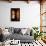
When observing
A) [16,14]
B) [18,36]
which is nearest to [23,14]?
[16,14]

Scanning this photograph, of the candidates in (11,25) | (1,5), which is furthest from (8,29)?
(1,5)

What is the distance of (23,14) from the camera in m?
4.50

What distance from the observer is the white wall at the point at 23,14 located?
4.47 metres

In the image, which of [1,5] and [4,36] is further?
[1,5]

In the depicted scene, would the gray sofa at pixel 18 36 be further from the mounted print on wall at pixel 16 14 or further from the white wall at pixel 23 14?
the mounted print on wall at pixel 16 14

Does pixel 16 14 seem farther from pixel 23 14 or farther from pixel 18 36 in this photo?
pixel 18 36

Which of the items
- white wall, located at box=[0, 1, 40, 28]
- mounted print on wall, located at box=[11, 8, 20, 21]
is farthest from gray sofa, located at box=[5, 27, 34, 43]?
mounted print on wall, located at box=[11, 8, 20, 21]

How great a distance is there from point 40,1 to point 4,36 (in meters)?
1.92

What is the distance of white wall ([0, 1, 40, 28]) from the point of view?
4.47 metres

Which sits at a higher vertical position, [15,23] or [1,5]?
[1,5]

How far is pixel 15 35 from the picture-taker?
4258 millimetres

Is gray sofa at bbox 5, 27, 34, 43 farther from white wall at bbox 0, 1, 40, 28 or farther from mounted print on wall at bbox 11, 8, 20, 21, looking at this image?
mounted print on wall at bbox 11, 8, 20, 21

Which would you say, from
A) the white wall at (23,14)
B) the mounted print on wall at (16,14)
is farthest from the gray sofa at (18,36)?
the mounted print on wall at (16,14)

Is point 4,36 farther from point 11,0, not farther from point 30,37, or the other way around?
point 11,0
